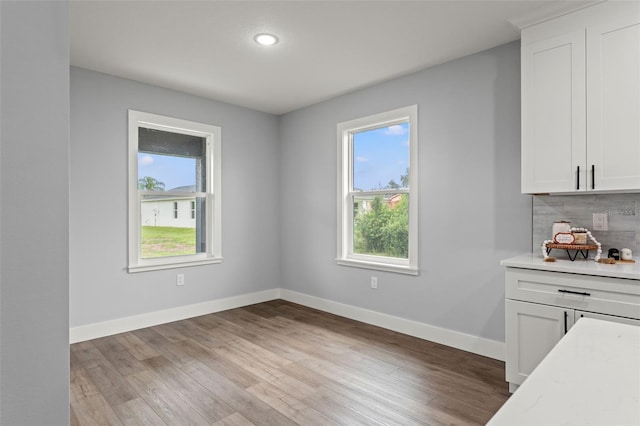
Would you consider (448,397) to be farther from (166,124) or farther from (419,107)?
(166,124)

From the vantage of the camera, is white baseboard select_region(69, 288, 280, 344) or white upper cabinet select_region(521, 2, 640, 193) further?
white baseboard select_region(69, 288, 280, 344)

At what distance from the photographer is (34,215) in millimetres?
494

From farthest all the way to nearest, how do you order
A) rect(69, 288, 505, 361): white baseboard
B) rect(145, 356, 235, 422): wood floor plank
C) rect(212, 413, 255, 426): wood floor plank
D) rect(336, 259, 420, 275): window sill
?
rect(336, 259, 420, 275): window sill, rect(69, 288, 505, 361): white baseboard, rect(145, 356, 235, 422): wood floor plank, rect(212, 413, 255, 426): wood floor plank

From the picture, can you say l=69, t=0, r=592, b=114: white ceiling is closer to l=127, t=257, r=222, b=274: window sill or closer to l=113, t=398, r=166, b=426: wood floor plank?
l=127, t=257, r=222, b=274: window sill

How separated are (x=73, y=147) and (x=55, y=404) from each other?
11.5ft

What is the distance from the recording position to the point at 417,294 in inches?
138

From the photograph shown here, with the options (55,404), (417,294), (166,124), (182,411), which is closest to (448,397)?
(417,294)

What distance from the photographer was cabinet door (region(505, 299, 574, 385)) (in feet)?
7.16

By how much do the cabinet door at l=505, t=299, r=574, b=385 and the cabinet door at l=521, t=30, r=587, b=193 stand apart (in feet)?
2.64

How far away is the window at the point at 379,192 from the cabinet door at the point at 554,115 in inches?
43.8

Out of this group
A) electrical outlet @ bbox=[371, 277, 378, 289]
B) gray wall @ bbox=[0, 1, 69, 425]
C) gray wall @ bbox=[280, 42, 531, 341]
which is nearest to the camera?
gray wall @ bbox=[0, 1, 69, 425]

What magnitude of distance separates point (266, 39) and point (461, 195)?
82.7 inches

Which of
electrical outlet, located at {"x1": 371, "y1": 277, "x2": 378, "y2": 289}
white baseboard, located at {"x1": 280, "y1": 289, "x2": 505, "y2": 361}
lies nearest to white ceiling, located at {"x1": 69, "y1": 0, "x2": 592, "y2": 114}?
electrical outlet, located at {"x1": 371, "y1": 277, "x2": 378, "y2": 289}

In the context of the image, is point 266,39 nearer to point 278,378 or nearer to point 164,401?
point 278,378
